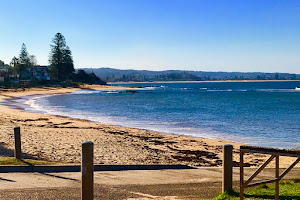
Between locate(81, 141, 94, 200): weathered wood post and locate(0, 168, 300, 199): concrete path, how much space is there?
1.13 m

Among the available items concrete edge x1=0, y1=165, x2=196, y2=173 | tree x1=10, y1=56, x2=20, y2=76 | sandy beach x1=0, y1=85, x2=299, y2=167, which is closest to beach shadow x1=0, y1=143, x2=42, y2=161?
sandy beach x1=0, y1=85, x2=299, y2=167

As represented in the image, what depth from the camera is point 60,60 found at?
127062 millimetres

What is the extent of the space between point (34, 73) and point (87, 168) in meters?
132

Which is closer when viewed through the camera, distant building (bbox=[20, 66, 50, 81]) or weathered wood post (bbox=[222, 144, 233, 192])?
weathered wood post (bbox=[222, 144, 233, 192])

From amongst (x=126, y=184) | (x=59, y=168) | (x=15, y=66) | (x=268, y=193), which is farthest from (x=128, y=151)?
(x=15, y=66)

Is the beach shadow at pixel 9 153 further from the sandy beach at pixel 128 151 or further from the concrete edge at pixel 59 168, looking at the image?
the concrete edge at pixel 59 168

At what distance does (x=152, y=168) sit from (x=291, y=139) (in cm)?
1520

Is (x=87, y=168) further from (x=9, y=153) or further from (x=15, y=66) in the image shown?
(x=15, y=66)

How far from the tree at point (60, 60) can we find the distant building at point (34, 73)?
4628 millimetres

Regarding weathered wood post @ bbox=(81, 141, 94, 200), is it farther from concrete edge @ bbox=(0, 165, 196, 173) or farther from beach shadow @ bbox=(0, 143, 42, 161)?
beach shadow @ bbox=(0, 143, 42, 161)

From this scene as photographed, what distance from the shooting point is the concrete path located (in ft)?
22.4

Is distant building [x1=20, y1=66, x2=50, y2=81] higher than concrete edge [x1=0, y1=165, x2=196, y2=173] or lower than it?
higher

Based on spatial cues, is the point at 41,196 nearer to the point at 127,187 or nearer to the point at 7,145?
the point at 127,187

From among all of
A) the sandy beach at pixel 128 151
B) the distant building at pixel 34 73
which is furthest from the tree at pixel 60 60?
the sandy beach at pixel 128 151
